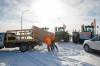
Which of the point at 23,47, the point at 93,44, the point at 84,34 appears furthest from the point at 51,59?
the point at 84,34

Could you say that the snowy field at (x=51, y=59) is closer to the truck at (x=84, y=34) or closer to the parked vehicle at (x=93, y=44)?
the parked vehicle at (x=93, y=44)

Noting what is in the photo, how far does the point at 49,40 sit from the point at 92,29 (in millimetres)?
13442

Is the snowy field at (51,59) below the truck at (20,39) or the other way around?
below

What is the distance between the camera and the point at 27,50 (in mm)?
18250

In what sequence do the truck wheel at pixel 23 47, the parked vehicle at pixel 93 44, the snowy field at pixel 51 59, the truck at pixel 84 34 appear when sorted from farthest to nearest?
the truck at pixel 84 34
the truck wheel at pixel 23 47
the parked vehicle at pixel 93 44
the snowy field at pixel 51 59

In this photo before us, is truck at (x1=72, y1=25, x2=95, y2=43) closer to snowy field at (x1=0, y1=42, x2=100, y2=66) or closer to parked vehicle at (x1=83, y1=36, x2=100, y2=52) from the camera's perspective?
parked vehicle at (x1=83, y1=36, x2=100, y2=52)

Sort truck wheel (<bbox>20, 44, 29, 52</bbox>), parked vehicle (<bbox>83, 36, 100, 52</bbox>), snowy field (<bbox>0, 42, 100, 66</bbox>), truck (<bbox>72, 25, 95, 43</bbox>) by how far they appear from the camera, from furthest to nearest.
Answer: truck (<bbox>72, 25, 95, 43</bbox>), truck wheel (<bbox>20, 44, 29, 52</bbox>), parked vehicle (<bbox>83, 36, 100, 52</bbox>), snowy field (<bbox>0, 42, 100, 66</bbox>)

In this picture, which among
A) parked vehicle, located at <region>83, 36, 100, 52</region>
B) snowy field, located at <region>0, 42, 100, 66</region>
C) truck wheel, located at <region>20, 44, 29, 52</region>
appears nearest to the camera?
snowy field, located at <region>0, 42, 100, 66</region>

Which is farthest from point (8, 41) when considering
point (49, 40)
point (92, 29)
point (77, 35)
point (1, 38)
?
point (92, 29)

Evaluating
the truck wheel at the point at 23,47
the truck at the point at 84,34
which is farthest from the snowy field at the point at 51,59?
the truck at the point at 84,34

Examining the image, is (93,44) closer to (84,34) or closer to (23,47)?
(23,47)

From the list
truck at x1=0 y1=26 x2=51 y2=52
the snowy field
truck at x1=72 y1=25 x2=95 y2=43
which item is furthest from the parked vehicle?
truck at x1=72 y1=25 x2=95 y2=43

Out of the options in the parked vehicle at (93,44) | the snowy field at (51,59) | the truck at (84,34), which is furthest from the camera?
the truck at (84,34)

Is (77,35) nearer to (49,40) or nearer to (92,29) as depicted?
(92,29)
